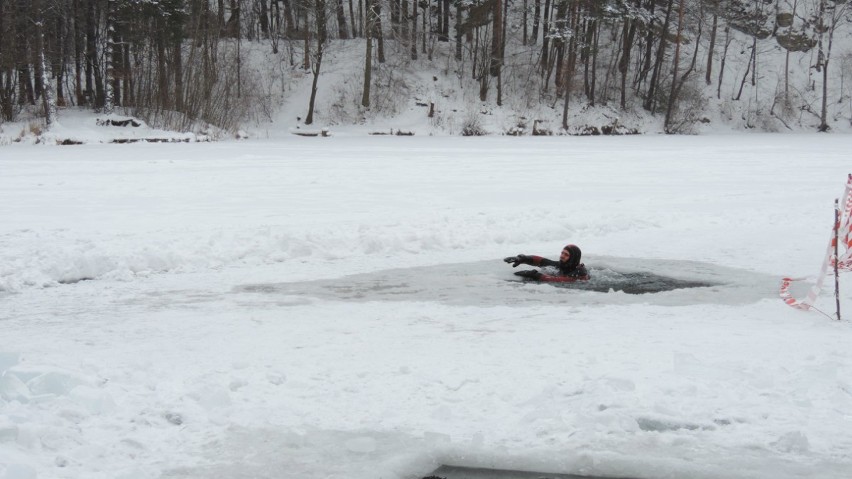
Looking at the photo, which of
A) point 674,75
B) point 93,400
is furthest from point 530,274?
point 674,75

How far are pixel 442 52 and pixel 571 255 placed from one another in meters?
37.6

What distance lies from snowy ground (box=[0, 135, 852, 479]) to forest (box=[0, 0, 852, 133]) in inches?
792

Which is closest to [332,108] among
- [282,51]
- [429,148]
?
[282,51]

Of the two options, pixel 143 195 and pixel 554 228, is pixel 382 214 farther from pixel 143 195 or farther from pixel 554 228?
pixel 143 195

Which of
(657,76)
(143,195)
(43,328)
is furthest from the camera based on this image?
(657,76)

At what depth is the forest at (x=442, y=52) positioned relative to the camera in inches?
1238

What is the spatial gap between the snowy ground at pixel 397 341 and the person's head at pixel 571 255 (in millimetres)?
645

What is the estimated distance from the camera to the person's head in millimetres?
8195

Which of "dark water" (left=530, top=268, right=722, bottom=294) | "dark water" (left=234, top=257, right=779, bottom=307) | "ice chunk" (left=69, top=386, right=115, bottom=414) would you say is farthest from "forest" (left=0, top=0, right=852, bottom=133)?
"ice chunk" (left=69, top=386, right=115, bottom=414)

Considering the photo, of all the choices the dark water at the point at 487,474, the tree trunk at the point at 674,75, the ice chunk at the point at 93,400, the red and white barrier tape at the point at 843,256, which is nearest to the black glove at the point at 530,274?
the red and white barrier tape at the point at 843,256

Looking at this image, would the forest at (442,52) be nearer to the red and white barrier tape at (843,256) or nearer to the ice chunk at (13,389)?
the ice chunk at (13,389)

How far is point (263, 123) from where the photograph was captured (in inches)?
1470

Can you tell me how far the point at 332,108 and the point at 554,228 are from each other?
29210 mm

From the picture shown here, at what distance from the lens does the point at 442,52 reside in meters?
44.2
